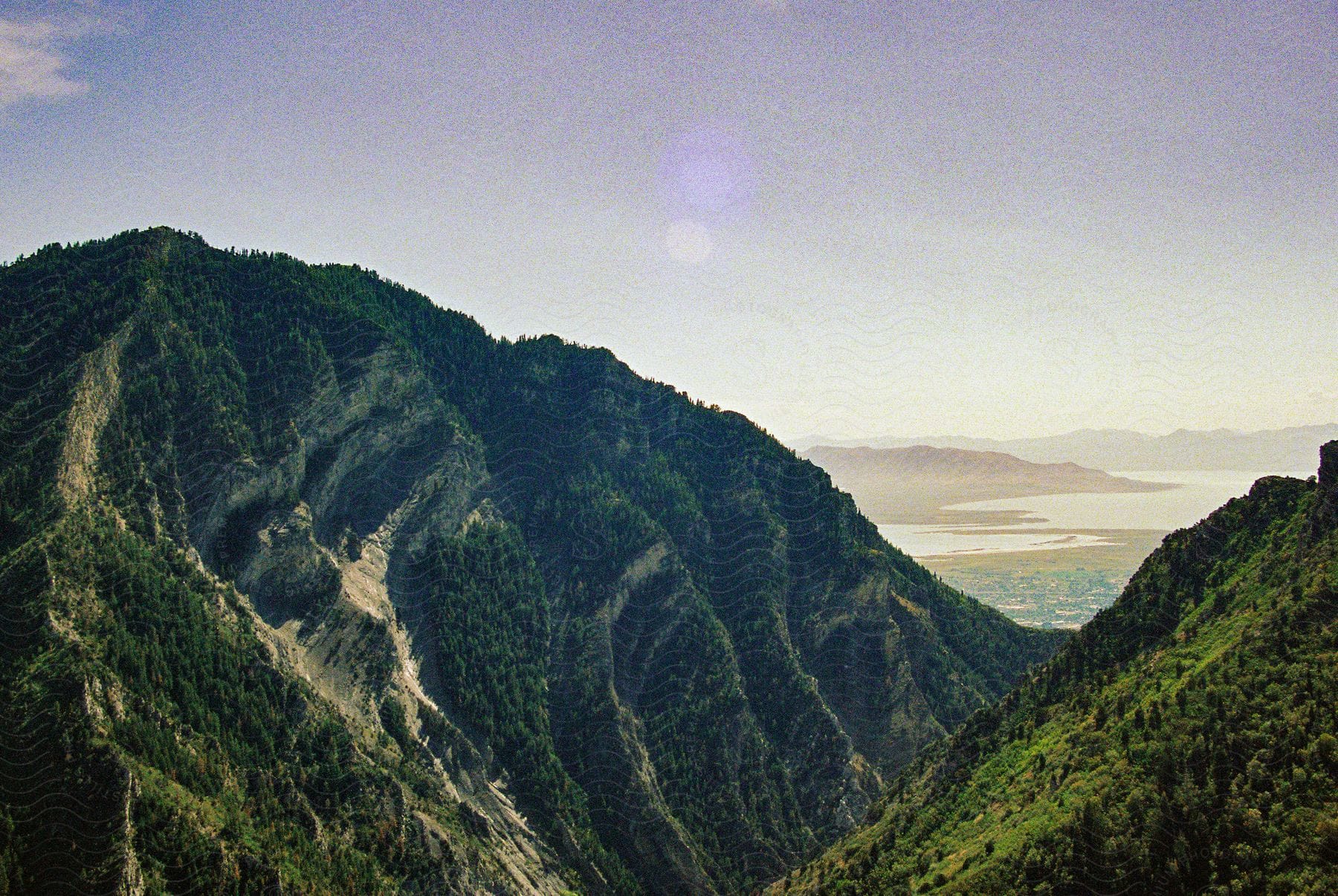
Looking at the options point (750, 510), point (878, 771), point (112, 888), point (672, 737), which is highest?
point (750, 510)

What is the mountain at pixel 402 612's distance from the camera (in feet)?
256

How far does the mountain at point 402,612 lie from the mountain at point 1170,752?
34450 millimetres

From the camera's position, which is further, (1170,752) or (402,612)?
(402,612)

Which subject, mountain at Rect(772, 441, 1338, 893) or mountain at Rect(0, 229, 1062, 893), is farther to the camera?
mountain at Rect(0, 229, 1062, 893)

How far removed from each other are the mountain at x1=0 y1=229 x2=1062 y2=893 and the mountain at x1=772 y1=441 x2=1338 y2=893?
34.4 metres

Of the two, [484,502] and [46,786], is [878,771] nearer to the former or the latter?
[484,502]

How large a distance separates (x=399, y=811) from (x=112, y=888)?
100 ft

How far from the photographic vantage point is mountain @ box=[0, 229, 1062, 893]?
7806 centimetres

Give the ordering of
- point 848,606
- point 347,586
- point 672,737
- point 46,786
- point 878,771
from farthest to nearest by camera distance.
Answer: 1. point 848,606
2. point 878,771
3. point 672,737
4. point 347,586
5. point 46,786

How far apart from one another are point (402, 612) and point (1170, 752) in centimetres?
9546

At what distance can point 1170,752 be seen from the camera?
63750mm

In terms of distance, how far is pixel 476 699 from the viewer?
118938 mm

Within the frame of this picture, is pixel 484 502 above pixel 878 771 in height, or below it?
above


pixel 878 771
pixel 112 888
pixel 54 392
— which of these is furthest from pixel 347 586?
pixel 878 771
